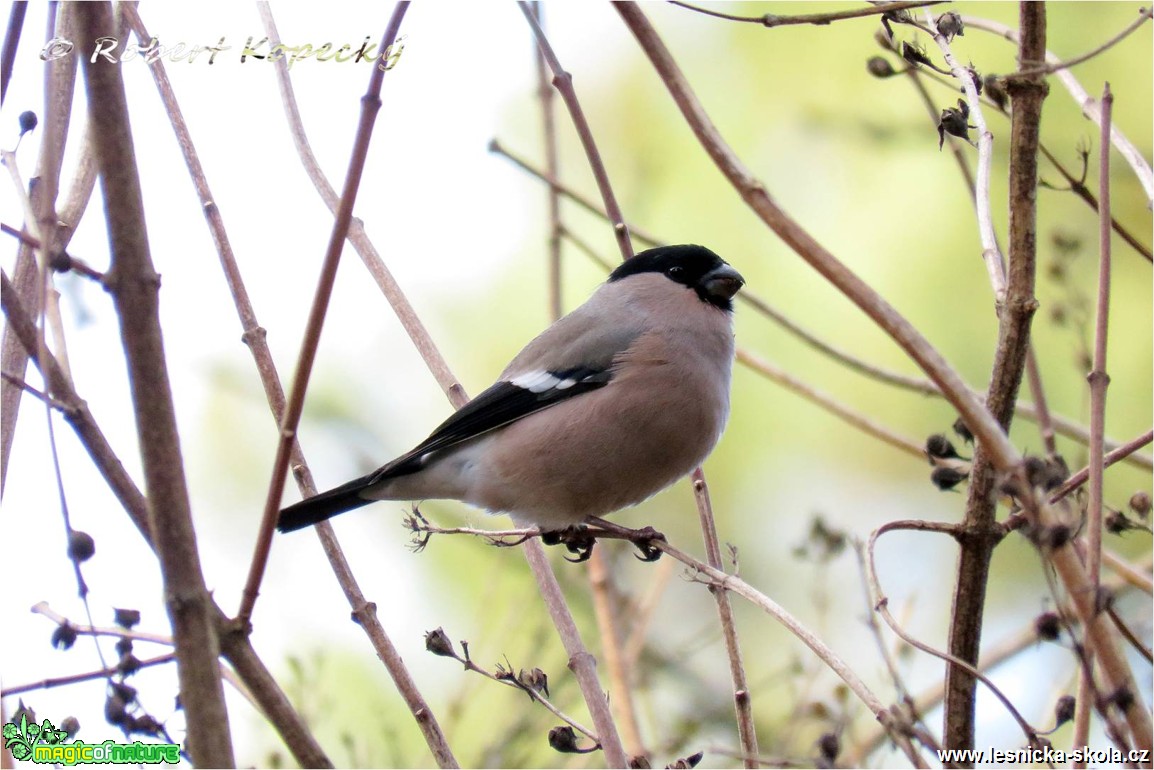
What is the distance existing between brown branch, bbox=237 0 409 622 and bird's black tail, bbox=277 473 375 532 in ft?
3.39

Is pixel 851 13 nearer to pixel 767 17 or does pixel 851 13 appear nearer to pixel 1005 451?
pixel 767 17

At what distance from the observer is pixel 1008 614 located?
5246 millimetres

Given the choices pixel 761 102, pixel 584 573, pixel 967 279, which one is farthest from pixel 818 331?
pixel 584 573

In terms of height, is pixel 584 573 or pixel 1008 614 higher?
pixel 1008 614

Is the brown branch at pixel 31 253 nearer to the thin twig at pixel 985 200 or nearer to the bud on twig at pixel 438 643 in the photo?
the bud on twig at pixel 438 643

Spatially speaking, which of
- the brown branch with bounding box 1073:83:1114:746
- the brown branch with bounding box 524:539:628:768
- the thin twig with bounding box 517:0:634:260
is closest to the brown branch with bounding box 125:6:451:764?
the brown branch with bounding box 524:539:628:768

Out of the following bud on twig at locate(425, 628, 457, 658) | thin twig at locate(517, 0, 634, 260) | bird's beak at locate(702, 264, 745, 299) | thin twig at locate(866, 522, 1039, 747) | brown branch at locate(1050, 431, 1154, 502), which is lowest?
thin twig at locate(866, 522, 1039, 747)

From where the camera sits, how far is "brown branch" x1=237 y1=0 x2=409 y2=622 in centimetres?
139

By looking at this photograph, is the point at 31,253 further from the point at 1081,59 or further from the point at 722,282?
the point at 722,282

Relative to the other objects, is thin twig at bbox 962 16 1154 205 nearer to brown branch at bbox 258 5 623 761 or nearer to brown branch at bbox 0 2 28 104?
brown branch at bbox 258 5 623 761

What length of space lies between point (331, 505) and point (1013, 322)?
1.93m

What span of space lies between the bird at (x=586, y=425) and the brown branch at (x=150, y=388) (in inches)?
63.4

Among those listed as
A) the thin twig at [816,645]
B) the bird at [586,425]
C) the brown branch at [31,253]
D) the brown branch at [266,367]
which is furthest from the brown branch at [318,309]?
the bird at [586,425]

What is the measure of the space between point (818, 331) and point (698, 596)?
4.93ft
